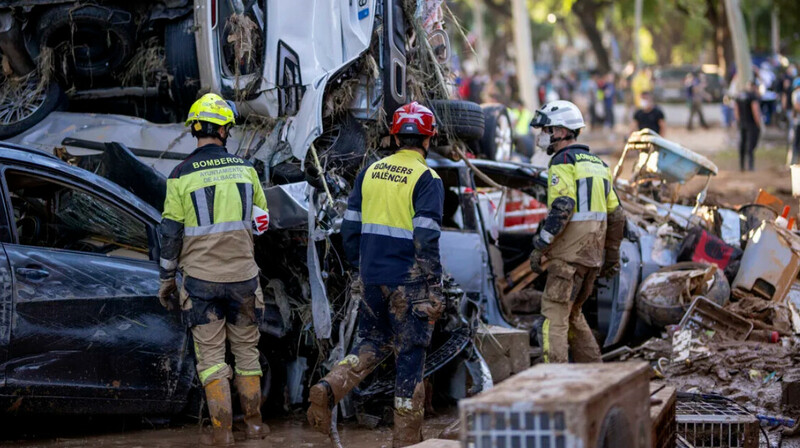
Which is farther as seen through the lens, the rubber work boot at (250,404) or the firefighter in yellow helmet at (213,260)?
the rubber work boot at (250,404)

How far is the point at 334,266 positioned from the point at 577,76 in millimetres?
36075

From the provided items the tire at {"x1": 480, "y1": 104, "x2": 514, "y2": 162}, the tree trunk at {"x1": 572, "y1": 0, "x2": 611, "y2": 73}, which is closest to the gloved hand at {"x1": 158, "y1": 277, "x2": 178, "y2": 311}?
the tire at {"x1": 480, "y1": 104, "x2": 514, "y2": 162}

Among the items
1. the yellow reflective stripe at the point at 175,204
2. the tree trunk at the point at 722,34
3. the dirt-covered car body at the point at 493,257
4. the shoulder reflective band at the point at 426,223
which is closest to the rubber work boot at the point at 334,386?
the shoulder reflective band at the point at 426,223

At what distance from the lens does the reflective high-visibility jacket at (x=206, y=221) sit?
5.51 m

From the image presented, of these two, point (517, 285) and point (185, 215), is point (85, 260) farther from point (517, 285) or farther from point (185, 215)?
point (517, 285)

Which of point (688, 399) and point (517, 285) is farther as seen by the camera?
point (517, 285)

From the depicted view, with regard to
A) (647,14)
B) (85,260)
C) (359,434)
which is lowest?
(359,434)

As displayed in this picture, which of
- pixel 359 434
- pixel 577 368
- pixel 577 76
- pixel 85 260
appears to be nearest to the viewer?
pixel 577 368

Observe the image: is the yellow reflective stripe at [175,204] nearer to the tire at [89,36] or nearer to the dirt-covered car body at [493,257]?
the dirt-covered car body at [493,257]

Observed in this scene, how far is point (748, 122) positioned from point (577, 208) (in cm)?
1349

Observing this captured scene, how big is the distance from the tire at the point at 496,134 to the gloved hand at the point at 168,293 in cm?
437

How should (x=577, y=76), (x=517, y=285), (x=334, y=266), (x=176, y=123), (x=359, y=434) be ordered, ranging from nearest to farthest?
(x=359, y=434), (x=334, y=266), (x=176, y=123), (x=517, y=285), (x=577, y=76)

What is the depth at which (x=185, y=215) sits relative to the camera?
5.54 metres

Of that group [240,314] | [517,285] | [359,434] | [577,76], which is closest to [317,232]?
[240,314]
